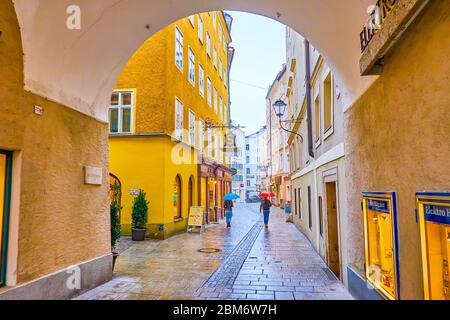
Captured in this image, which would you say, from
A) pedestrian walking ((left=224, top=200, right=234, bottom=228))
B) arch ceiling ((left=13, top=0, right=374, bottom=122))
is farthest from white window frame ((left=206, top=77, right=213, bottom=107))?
arch ceiling ((left=13, top=0, right=374, bottom=122))

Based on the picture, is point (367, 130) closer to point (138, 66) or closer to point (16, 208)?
point (16, 208)

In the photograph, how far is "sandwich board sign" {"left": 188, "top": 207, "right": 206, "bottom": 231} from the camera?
16.6m

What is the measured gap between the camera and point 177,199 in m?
16.9

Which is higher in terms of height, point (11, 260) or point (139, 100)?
point (139, 100)

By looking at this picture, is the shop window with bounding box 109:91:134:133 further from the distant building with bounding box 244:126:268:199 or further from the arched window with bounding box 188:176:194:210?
the distant building with bounding box 244:126:268:199

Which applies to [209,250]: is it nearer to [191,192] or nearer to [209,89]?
[191,192]

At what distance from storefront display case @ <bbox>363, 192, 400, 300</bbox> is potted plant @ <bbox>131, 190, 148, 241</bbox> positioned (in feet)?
32.1

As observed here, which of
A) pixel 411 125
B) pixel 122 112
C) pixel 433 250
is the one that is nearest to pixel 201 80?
pixel 122 112

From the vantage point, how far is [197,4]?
7.05 meters

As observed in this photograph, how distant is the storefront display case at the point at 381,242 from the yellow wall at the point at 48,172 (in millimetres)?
4947

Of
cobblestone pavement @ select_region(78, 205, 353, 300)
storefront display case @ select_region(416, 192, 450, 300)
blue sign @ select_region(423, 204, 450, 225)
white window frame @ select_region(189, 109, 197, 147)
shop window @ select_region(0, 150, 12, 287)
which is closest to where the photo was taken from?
blue sign @ select_region(423, 204, 450, 225)

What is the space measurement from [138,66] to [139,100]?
1.53 metres

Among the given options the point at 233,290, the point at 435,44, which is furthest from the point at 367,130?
the point at 233,290

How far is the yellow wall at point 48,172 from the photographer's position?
16.0ft
